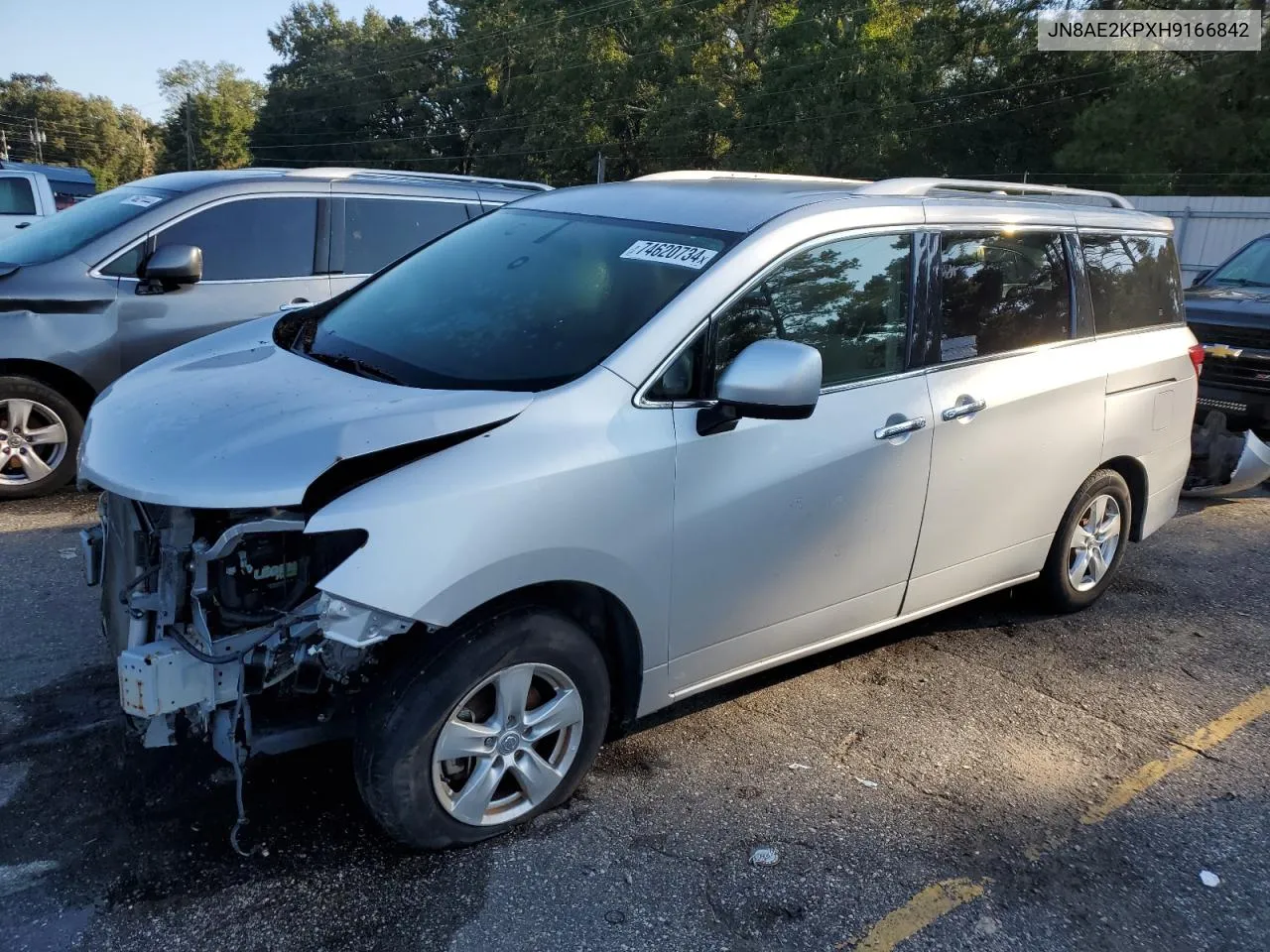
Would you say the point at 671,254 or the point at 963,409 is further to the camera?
the point at 963,409

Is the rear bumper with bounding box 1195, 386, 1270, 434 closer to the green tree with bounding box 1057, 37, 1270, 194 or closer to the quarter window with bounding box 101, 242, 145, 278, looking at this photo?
the quarter window with bounding box 101, 242, 145, 278

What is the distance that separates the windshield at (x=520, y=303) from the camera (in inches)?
123

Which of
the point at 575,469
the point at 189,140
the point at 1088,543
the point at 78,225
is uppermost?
the point at 189,140

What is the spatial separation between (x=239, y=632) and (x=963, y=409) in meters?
2.58

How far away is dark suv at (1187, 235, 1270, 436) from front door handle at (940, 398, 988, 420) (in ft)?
16.0

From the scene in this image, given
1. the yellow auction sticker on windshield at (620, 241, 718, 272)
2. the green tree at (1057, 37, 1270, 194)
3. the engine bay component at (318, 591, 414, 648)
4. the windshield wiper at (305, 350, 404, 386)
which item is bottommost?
the engine bay component at (318, 591, 414, 648)

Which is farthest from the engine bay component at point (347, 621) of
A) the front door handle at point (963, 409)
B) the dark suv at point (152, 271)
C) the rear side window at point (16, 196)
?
the rear side window at point (16, 196)

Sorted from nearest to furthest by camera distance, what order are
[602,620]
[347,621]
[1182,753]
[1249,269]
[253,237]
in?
[347,621]
[602,620]
[1182,753]
[253,237]
[1249,269]

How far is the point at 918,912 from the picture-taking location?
2.81 m

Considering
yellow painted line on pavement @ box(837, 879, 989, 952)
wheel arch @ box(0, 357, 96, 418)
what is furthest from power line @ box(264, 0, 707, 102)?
yellow painted line on pavement @ box(837, 879, 989, 952)

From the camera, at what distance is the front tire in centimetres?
266

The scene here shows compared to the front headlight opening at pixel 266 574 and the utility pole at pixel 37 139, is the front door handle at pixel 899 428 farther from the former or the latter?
the utility pole at pixel 37 139

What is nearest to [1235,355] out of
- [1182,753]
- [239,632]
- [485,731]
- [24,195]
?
[1182,753]

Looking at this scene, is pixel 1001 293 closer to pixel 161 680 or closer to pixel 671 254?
pixel 671 254
